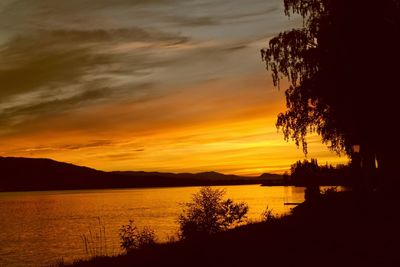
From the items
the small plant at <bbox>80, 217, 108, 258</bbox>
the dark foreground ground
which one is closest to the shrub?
the small plant at <bbox>80, 217, 108, 258</bbox>

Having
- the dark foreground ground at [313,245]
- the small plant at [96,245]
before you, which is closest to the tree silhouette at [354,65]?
the dark foreground ground at [313,245]

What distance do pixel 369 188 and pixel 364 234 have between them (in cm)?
827

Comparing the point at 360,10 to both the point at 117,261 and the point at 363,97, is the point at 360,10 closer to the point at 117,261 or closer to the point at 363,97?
the point at 363,97

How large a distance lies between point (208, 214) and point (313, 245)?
11.0m

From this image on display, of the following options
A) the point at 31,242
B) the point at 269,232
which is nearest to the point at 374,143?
the point at 269,232

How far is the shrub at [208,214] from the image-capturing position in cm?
2472

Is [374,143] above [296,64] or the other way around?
the other way around

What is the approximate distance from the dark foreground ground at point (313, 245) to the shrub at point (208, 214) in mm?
4712

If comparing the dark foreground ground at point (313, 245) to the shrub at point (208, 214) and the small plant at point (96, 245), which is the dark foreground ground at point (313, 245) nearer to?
the shrub at point (208, 214)

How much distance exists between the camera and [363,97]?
22.2 meters

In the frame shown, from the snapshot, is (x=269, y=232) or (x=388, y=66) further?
(x=388, y=66)

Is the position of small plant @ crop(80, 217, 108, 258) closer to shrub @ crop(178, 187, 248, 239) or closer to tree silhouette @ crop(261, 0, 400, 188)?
shrub @ crop(178, 187, 248, 239)

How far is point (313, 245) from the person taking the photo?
562 inches

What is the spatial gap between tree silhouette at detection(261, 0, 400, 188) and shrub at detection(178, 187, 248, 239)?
656cm
